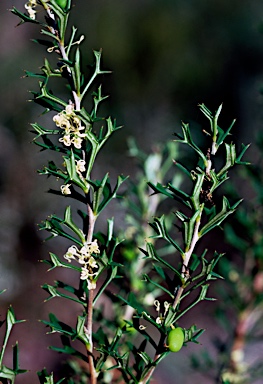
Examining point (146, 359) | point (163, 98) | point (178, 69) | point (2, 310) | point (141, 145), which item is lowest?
point (2, 310)

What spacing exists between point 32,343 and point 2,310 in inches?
12.2

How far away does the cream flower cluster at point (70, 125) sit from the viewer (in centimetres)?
21

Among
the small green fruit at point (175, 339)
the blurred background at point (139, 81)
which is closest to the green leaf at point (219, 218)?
the small green fruit at point (175, 339)

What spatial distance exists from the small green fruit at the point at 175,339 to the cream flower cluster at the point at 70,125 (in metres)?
0.10

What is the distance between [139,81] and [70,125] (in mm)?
2355

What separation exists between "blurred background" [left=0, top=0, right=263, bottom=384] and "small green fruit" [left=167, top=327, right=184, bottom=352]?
2.11m

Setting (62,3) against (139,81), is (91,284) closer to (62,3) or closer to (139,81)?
(62,3)

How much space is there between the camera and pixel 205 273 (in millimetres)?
220

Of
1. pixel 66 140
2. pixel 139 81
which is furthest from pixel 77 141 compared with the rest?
pixel 139 81

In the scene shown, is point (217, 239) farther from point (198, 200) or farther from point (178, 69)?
point (198, 200)

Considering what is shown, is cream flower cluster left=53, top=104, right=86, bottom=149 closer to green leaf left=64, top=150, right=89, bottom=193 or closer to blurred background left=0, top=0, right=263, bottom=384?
green leaf left=64, top=150, right=89, bottom=193

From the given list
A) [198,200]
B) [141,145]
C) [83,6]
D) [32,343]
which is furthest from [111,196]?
[83,6]

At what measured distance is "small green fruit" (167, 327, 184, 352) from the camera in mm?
216

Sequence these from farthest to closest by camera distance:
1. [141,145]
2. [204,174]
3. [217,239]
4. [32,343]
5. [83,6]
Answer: [83,6] → [141,145] → [217,239] → [32,343] → [204,174]
